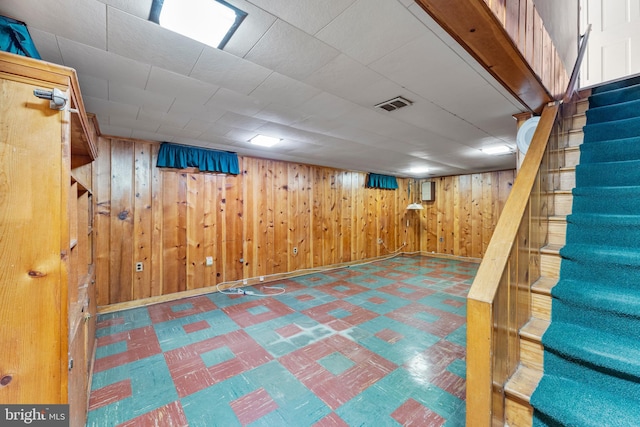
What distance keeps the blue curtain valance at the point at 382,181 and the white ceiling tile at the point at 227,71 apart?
192 inches

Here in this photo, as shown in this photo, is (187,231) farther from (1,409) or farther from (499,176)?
(499,176)

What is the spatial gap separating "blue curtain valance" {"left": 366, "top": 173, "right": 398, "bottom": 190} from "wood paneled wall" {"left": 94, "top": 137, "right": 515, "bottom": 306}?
0.64 feet

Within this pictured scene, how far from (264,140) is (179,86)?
1605mm

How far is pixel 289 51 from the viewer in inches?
63.6

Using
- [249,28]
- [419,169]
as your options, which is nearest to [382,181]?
[419,169]

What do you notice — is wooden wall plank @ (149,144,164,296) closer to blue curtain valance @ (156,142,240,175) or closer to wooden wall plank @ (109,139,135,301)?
blue curtain valance @ (156,142,240,175)

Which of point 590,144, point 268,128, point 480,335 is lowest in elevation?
point 480,335

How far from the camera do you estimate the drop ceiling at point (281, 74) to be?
4.37ft

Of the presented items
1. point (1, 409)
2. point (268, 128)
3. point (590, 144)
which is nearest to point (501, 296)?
point (590, 144)

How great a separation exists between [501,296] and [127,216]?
165 inches

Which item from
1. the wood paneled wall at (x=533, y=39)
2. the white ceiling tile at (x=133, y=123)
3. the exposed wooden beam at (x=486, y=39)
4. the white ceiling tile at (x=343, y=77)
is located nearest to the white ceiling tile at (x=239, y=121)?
the white ceiling tile at (x=133, y=123)

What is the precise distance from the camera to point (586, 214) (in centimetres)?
166

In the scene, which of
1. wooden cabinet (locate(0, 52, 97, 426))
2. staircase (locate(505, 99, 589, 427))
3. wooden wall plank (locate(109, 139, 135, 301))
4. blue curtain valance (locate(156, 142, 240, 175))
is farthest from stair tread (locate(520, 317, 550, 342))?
wooden wall plank (locate(109, 139, 135, 301))

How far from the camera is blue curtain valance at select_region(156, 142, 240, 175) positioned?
12.2 ft
